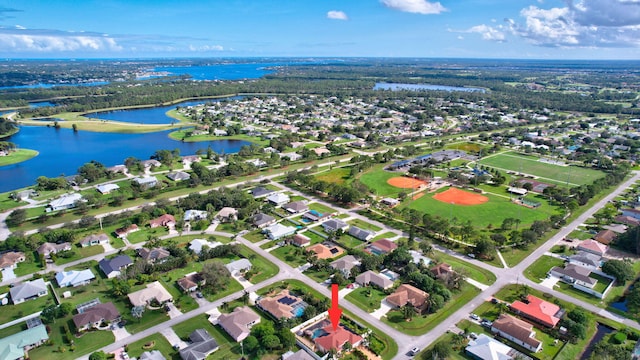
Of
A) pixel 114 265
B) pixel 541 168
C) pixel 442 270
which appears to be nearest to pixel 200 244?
pixel 114 265

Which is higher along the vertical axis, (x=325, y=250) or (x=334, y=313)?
(x=334, y=313)

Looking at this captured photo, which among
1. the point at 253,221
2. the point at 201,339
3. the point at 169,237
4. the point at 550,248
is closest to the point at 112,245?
the point at 169,237

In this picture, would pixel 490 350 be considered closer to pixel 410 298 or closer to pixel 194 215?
pixel 410 298

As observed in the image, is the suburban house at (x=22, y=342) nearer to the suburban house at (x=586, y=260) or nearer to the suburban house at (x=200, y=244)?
the suburban house at (x=200, y=244)

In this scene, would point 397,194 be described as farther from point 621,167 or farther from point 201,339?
point 621,167

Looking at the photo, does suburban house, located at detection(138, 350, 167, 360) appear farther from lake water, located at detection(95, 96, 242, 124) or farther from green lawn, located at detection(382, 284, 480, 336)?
lake water, located at detection(95, 96, 242, 124)

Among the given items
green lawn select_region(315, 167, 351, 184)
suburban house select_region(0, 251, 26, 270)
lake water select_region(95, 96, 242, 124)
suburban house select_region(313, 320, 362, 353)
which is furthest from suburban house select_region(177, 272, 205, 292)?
lake water select_region(95, 96, 242, 124)
